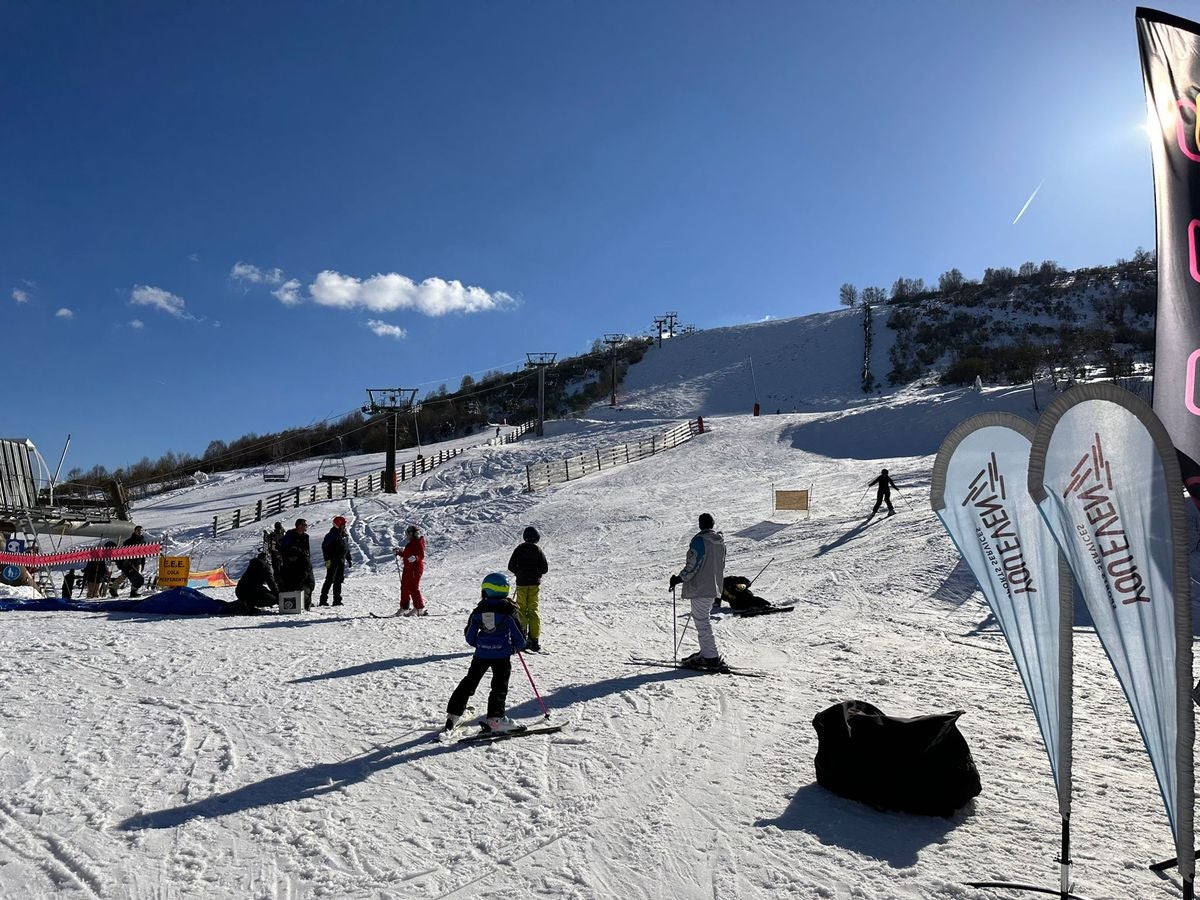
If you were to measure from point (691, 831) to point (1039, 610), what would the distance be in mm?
2195

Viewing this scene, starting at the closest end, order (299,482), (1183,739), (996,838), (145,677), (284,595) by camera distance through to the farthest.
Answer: (1183,739)
(996,838)
(145,677)
(284,595)
(299,482)

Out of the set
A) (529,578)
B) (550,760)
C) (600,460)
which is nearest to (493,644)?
(550,760)

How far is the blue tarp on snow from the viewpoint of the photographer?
11367mm

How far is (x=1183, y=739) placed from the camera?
267 cm

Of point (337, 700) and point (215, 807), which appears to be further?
point (337, 700)

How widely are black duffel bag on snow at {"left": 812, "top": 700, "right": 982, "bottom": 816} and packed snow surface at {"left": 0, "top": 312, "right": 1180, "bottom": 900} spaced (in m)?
0.10

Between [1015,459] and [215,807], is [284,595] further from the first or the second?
[1015,459]

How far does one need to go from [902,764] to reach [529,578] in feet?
16.6

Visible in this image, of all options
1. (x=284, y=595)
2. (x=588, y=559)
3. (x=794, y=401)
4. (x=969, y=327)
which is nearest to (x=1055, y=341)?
(x=969, y=327)

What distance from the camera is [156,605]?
11.4m

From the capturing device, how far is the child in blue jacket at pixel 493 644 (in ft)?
17.7

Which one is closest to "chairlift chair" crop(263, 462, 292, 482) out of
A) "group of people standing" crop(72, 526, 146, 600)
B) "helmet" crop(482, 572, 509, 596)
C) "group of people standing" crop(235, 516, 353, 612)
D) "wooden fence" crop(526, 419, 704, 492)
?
"wooden fence" crop(526, 419, 704, 492)

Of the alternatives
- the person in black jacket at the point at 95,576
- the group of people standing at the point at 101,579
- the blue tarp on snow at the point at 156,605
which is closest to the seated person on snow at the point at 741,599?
the blue tarp on snow at the point at 156,605

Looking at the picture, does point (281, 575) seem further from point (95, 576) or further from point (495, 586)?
point (495, 586)
